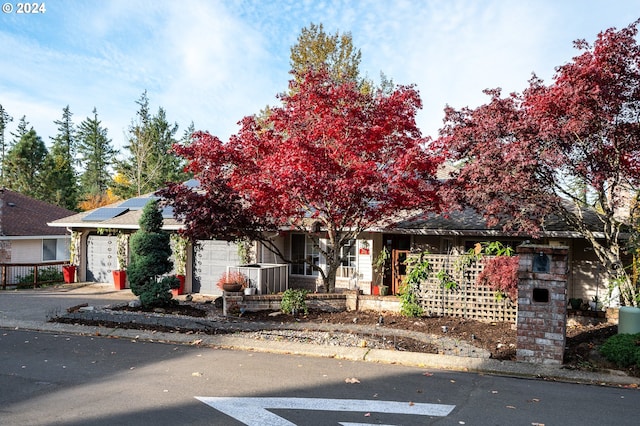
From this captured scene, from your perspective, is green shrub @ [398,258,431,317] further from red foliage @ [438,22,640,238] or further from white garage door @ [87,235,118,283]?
white garage door @ [87,235,118,283]

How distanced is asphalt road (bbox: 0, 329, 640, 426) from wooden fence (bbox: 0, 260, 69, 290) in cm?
1183

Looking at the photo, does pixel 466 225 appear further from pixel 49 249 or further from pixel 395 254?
pixel 49 249

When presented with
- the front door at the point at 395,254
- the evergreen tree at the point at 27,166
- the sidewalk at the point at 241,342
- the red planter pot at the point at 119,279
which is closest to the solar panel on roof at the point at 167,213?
the red planter pot at the point at 119,279

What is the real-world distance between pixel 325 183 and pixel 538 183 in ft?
15.4

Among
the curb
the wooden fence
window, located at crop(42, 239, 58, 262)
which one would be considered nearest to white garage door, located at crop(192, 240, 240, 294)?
the curb

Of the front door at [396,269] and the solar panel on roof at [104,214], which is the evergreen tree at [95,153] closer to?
the solar panel on roof at [104,214]

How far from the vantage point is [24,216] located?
23.8 m

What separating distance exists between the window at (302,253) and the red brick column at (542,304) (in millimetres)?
10086

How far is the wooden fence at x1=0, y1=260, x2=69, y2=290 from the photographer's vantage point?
18594 millimetres

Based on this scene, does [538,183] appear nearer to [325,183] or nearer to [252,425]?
[325,183]

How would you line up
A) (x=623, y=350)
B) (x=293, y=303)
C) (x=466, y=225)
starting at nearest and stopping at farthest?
(x=623, y=350), (x=293, y=303), (x=466, y=225)

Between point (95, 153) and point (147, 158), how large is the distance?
1399cm

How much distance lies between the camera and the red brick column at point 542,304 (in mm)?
7512

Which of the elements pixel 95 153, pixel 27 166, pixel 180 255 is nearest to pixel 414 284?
pixel 180 255
